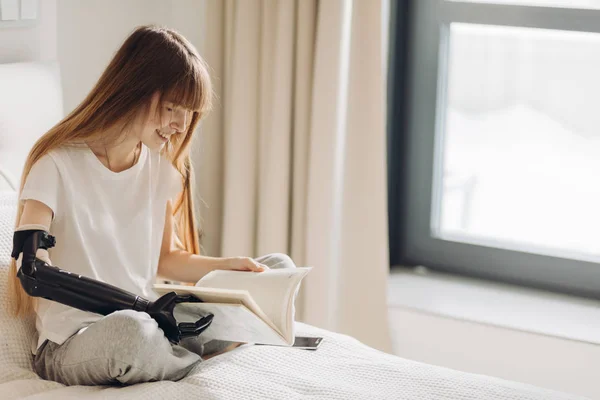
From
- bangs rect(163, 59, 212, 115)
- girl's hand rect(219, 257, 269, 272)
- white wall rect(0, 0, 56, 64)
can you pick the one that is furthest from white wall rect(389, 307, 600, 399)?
white wall rect(0, 0, 56, 64)

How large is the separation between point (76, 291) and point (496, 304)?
1.34 m

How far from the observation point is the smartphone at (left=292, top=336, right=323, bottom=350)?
64.6 inches

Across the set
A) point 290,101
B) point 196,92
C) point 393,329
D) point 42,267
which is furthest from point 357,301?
point 42,267

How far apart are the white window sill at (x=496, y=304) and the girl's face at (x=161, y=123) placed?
1.00m

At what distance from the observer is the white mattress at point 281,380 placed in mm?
1402

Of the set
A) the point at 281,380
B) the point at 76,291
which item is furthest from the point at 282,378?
the point at 76,291

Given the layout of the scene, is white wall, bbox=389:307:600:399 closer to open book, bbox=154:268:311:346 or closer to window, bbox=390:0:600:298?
window, bbox=390:0:600:298

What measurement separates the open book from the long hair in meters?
0.31

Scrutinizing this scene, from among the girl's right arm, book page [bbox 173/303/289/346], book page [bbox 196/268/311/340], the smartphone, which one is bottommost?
the smartphone

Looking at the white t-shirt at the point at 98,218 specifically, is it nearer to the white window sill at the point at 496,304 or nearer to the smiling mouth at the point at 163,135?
the smiling mouth at the point at 163,135

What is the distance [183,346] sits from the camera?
1615mm

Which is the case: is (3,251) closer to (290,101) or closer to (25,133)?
(25,133)

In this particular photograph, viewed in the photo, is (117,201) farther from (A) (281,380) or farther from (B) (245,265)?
(A) (281,380)

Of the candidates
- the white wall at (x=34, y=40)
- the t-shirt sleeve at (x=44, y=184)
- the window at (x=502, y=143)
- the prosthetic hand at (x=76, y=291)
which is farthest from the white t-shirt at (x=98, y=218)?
the window at (x=502, y=143)
